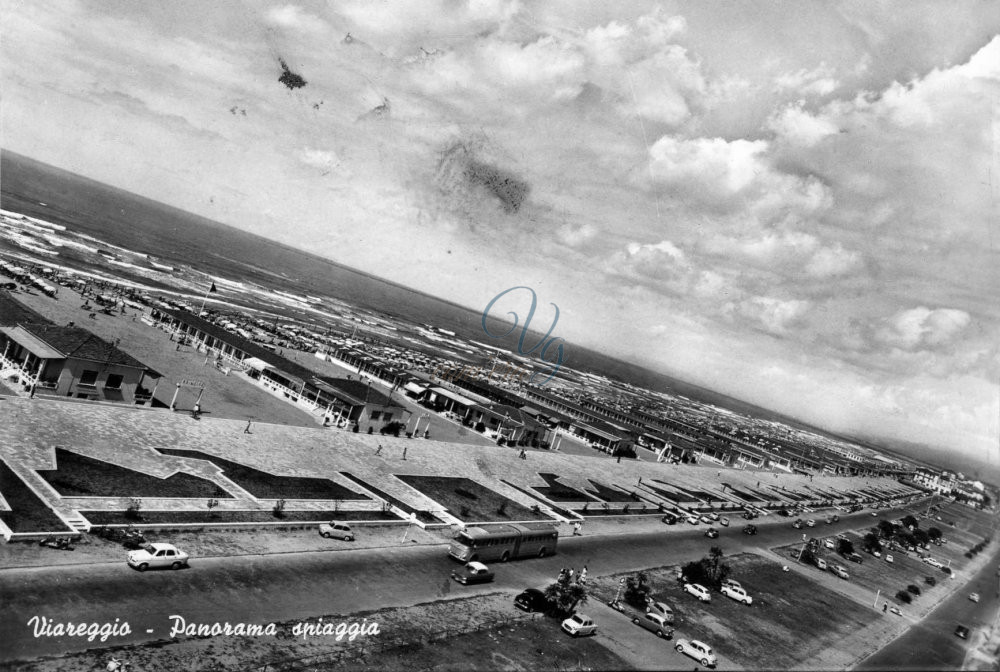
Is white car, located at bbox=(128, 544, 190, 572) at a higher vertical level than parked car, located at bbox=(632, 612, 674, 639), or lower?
lower

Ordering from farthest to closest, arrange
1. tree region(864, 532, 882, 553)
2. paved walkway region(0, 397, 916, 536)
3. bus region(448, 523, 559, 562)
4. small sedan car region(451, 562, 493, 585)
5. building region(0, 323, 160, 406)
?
tree region(864, 532, 882, 553) → building region(0, 323, 160, 406) → bus region(448, 523, 559, 562) → paved walkway region(0, 397, 916, 536) → small sedan car region(451, 562, 493, 585)

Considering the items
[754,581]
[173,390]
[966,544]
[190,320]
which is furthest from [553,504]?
[966,544]

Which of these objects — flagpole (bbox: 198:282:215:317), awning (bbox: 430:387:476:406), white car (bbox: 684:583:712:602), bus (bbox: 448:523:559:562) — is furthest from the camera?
flagpole (bbox: 198:282:215:317)

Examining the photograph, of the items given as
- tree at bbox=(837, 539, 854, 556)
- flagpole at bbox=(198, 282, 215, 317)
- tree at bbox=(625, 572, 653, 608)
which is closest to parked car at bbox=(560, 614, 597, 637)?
tree at bbox=(625, 572, 653, 608)

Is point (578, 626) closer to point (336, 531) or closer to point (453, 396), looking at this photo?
point (336, 531)

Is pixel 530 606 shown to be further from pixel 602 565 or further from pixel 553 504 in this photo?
pixel 553 504

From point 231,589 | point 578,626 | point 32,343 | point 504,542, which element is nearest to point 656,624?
point 578,626

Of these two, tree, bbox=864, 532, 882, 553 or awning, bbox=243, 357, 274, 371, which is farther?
tree, bbox=864, 532, 882, 553

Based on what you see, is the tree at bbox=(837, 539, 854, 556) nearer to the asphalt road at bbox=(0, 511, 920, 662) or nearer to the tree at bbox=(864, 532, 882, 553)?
the tree at bbox=(864, 532, 882, 553)
